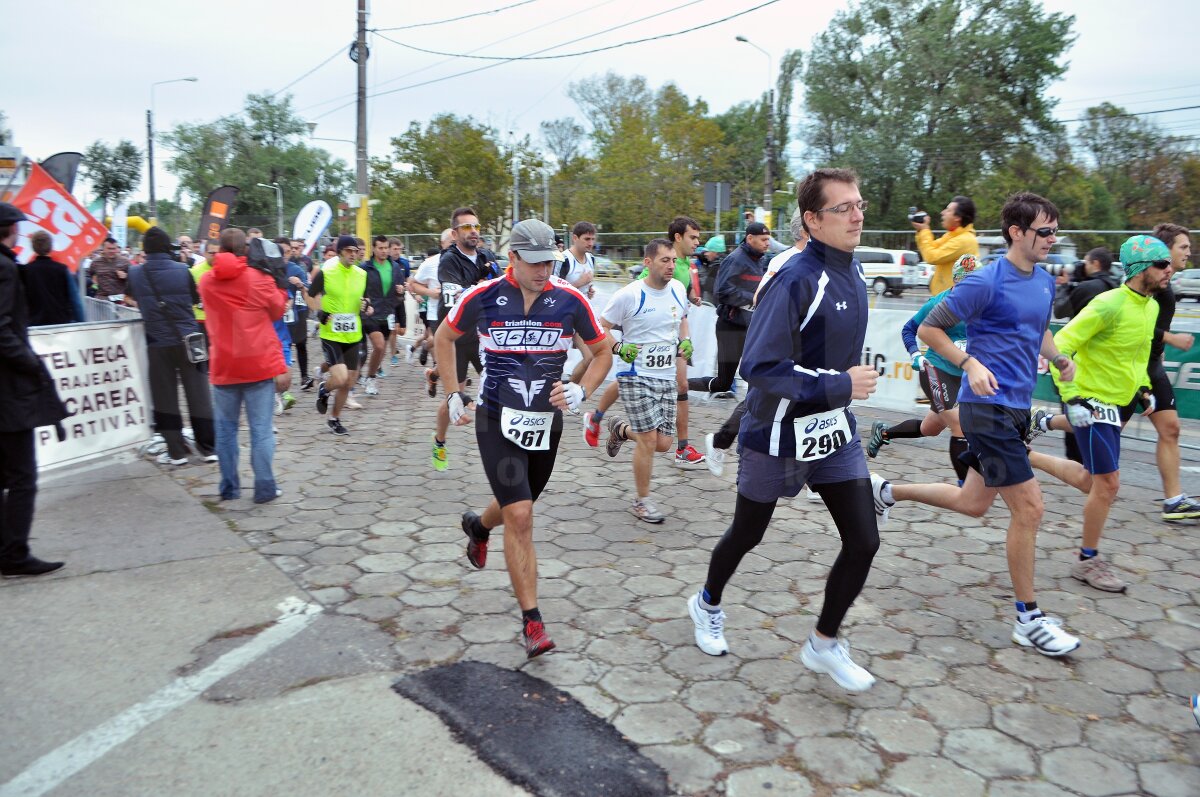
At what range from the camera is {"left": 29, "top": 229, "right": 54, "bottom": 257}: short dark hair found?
7129 mm

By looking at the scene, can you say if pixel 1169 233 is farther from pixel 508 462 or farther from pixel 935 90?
pixel 935 90

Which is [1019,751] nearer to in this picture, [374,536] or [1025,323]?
[1025,323]

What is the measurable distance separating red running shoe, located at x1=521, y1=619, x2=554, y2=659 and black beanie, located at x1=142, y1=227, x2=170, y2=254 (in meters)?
4.99

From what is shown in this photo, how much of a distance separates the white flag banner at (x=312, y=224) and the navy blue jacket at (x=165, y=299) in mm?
7213

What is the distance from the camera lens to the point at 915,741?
10.4 feet

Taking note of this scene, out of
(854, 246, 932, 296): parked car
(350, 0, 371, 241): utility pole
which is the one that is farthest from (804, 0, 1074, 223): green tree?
(350, 0, 371, 241): utility pole

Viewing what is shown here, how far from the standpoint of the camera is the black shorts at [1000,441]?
3832 millimetres

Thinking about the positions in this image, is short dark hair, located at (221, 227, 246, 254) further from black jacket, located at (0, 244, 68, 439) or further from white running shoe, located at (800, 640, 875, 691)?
white running shoe, located at (800, 640, 875, 691)

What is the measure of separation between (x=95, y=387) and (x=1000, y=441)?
652 cm

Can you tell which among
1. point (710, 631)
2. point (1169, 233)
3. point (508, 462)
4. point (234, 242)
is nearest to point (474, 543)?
point (508, 462)

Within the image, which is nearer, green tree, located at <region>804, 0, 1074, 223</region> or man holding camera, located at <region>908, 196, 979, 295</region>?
man holding camera, located at <region>908, 196, 979, 295</region>

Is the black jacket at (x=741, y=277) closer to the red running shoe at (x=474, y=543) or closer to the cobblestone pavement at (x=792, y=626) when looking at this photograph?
the cobblestone pavement at (x=792, y=626)

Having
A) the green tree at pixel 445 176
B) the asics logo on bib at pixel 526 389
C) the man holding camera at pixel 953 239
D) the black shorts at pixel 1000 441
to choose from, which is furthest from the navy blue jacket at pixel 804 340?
the green tree at pixel 445 176

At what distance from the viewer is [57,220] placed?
24.0ft
